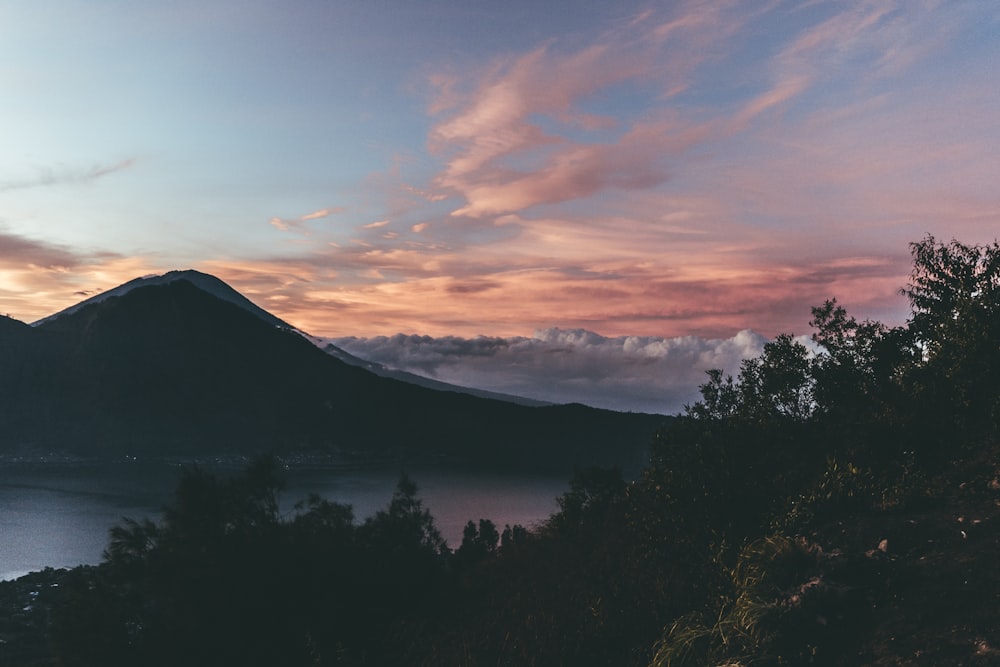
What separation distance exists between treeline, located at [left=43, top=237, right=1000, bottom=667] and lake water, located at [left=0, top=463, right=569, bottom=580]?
A: 71.7 meters

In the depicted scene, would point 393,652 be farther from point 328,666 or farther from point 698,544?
point 698,544

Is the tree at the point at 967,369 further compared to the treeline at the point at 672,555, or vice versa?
the tree at the point at 967,369

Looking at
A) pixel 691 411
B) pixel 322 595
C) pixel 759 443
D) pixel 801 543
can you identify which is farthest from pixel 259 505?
pixel 801 543

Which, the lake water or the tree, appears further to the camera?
the lake water

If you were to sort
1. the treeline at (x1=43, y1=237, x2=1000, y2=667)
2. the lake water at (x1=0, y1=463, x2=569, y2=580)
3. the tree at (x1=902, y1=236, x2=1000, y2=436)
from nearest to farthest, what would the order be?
1. the treeline at (x1=43, y1=237, x2=1000, y2=667)
2. the tree at (x1=902, y1=236, x2=1000, y2=436)
3. the lake water at (x1=0, y1=463, x2=569, y2=580)

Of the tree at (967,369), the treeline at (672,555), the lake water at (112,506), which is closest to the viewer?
the treeline at (672,555)

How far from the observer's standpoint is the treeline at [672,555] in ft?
28.9

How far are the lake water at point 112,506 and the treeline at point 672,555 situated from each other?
71701 mm

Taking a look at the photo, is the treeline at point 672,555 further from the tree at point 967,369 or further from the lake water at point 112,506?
the lake water at point 112,506

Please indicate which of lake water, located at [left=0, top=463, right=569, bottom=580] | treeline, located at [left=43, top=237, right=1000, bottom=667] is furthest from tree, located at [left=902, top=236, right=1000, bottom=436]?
lake water, located at [left=0, top=463, right=569, bottom=580]

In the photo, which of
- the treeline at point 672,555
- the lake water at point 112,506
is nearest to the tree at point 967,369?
the treeline at point 672,555

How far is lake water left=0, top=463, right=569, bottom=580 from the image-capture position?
370 feet

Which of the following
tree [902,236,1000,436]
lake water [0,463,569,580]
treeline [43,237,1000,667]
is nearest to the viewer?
treeline [43,237,1000,667]

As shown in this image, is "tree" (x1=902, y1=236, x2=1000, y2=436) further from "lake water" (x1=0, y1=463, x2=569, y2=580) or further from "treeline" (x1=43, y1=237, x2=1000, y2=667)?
"lake water" (x1=0, y1=463, x2=569, y2=580)
